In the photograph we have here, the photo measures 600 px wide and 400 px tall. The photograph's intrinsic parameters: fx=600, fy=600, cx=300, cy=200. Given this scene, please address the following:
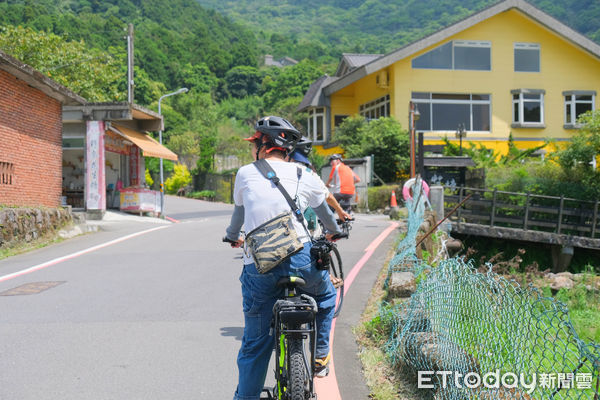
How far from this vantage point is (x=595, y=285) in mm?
15086

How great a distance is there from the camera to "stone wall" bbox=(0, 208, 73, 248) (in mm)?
13148

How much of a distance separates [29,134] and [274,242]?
50.5ft

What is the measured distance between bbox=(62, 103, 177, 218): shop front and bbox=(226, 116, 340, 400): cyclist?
1821cm

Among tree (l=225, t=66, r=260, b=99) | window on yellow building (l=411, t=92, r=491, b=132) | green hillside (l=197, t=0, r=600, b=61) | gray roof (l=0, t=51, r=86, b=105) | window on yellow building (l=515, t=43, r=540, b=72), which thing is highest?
green hillside (l=197, t=0, r=600, b=61)

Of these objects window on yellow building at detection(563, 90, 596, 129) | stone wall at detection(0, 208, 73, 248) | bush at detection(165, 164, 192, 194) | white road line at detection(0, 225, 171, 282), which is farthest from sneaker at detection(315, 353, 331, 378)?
bush at detection(165, 164, 192, 194)

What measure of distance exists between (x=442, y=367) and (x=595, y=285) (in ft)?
40.7

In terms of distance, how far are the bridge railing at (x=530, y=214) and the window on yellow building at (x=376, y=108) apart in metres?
15.2

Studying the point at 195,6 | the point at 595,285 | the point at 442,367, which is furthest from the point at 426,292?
the point at 195,6

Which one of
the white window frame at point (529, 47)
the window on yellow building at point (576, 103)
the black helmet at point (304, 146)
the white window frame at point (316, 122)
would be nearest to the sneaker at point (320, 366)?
the black helmet at point (304, 146)

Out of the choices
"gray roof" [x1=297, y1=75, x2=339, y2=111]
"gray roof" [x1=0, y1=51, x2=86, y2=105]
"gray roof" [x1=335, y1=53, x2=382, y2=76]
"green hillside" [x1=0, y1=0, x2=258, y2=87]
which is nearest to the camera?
"gray roof" [x1=0, y1=51, x2=86, y2=105]

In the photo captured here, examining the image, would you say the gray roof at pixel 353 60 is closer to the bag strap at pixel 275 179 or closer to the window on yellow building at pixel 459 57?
the window on yellow building at pixel 459 57

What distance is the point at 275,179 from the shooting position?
3.79 meters

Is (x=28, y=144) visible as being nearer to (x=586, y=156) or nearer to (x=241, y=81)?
(x=586, y=156)

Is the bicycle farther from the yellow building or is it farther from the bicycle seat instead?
the yellow building
